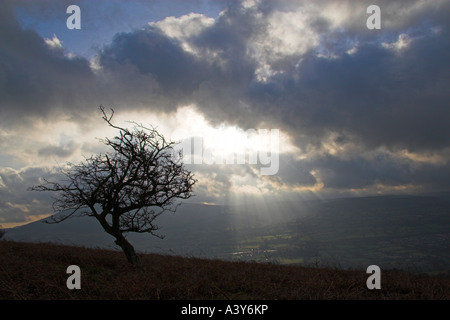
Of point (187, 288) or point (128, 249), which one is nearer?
point (187, 288)

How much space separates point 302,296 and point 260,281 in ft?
8.23

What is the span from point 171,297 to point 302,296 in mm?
3744

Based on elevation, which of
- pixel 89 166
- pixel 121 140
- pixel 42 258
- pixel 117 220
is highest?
pixel 121 140

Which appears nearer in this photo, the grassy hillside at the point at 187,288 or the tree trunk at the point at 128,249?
the grassy hillside at the point at 187,288

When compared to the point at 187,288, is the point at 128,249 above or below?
below

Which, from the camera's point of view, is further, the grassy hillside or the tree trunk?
the tree trunk

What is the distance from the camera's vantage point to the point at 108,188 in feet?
41.5
